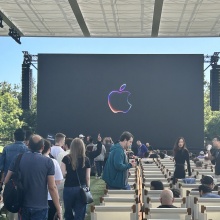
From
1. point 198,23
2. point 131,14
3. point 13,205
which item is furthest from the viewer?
point 198,23

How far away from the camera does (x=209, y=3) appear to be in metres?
17.7

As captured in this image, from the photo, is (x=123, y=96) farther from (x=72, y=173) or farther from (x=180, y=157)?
(x=72, y=173)

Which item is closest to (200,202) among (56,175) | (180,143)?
(56,175)

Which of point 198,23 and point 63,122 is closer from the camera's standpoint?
point 198,23

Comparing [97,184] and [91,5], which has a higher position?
[91,5]

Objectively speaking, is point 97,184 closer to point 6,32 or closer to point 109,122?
point 109,122

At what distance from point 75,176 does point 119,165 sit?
100cm

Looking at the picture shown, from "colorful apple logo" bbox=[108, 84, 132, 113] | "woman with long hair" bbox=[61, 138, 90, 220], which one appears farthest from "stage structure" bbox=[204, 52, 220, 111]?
"woman with long hair" bbox=[61, 138, 90, 220]

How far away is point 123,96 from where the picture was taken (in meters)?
22.3

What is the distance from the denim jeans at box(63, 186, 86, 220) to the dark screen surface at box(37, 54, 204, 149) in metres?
16.8

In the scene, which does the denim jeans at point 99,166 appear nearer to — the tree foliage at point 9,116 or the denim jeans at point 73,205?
the denim jeans at point 73,205

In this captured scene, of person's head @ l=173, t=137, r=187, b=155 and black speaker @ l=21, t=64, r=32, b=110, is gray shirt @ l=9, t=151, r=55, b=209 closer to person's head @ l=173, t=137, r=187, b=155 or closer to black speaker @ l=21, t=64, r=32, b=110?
person's head @ l=173, t=137, r=187, b=155

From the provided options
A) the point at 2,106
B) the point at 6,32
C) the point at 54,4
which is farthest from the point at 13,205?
the point at 2,106

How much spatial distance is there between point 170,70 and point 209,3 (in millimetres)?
5101
